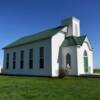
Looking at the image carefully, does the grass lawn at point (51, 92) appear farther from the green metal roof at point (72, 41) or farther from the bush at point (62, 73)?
the green metal roof at point (72, 41)

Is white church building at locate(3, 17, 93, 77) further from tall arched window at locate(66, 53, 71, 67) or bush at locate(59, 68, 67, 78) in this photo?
bush at locate(59, 68, 67, 78)

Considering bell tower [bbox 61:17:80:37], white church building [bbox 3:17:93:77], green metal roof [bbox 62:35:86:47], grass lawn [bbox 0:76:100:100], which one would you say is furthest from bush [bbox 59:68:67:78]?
grass lawn [bbox 0:76:100:100]

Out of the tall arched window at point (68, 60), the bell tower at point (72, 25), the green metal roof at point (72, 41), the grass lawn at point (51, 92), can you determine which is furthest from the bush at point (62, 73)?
the grass lawn at point (51, 92)

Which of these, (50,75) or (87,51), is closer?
(50,75)

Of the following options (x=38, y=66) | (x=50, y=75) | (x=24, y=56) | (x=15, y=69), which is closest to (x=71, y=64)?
(x=50, y=75)

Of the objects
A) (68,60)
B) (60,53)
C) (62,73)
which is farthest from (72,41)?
(62,73)

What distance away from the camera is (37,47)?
98.9ft

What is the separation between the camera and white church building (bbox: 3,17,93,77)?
26875 mm

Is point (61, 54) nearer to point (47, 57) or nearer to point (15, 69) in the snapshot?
point (47, 57)

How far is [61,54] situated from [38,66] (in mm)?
4521

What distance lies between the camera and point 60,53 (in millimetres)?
28312

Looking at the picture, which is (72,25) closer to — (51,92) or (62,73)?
(62,73)

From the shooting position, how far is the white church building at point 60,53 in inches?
1058

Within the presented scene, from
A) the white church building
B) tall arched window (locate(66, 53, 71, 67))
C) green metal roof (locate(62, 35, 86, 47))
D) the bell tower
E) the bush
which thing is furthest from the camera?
the bell tower
